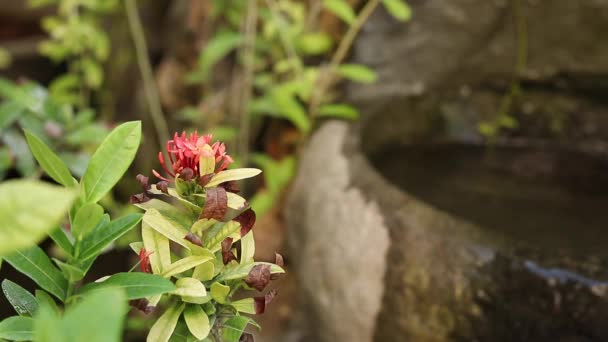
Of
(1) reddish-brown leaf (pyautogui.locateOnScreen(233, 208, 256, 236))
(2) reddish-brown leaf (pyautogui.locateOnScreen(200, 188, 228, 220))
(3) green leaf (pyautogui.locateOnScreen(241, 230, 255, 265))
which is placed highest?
(2) reddish-brown leaf (pyautogui.locateOnScreen(200, 188, 228, 220))

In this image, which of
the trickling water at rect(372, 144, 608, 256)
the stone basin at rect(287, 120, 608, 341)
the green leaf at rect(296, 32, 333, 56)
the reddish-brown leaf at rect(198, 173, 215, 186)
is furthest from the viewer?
the green leaf at rect(296, 32, 333, 56)

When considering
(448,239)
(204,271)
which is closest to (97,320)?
(204,271)

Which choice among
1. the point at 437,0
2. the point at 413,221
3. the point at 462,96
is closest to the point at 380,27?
the point at 437,0

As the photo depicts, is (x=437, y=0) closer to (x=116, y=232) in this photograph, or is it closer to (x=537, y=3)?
(x=537, y=3)

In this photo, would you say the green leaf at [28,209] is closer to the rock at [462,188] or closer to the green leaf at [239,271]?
the green leaf at [239,271]

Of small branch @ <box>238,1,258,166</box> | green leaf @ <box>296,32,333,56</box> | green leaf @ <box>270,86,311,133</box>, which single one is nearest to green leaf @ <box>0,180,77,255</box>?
green leaf @ <box>270,86,311,133</box>

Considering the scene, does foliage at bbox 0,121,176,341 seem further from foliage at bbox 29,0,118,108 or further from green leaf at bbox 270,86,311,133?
foliage at bbox 29,0,118,108

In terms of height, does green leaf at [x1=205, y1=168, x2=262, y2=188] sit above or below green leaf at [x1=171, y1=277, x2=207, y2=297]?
above

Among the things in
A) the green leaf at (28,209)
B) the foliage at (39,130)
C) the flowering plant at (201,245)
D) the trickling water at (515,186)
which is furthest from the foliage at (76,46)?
the green leaf at (28,209)
